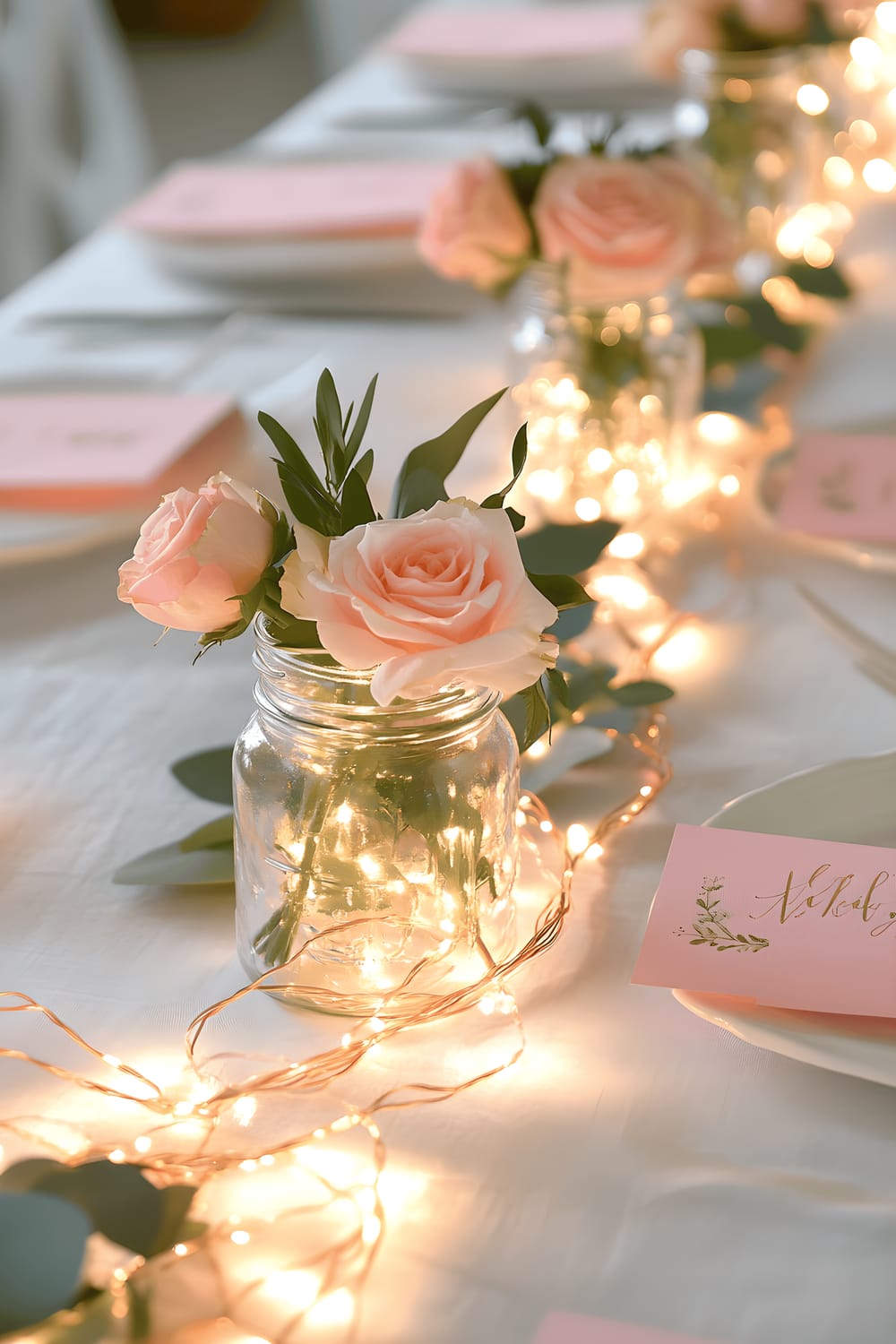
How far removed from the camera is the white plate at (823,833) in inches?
20.5

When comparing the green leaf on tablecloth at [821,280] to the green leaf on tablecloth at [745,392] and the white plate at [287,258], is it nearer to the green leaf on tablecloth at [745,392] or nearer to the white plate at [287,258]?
the green leaf on tablecloth at [745,392]

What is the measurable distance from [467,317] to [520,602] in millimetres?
886

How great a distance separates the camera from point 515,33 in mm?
1988

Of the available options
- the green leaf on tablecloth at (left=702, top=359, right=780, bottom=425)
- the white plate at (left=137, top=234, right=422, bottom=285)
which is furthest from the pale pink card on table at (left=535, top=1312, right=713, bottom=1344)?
the white plate at (left=137, top=234, right=422, bottom=285)

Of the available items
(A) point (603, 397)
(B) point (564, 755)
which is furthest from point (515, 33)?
(B) point (564, 755)

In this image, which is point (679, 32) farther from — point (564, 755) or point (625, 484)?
point (564, 755)

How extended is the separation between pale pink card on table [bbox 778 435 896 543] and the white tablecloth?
0.09ft

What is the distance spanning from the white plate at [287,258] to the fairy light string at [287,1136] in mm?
846

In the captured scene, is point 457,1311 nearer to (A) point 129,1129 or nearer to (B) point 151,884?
(A) point 129,1129

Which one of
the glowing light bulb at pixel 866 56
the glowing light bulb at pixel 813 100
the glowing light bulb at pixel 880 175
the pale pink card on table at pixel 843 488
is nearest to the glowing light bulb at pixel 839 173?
the glowing light bulb at pixel 880 175

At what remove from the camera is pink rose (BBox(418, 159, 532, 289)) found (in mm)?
956

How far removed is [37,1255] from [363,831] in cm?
19

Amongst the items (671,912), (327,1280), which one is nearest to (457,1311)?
(327,1280)

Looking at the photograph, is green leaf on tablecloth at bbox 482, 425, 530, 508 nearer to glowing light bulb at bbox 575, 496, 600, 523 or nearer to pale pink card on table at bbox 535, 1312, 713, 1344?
pale pink card on table at bbox 535, 1312, 713, 1344
